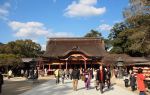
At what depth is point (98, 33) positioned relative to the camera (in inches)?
3688

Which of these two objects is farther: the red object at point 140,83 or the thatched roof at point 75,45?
the thatched roof at point 75,45

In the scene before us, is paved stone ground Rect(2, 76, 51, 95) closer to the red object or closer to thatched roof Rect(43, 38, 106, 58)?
the red object

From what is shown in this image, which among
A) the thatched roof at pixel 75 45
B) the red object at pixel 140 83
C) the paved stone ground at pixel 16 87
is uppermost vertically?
the thatched roof at pixel 75 45

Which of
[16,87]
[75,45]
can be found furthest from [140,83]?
[75,45]

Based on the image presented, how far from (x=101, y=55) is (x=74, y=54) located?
21.9ft

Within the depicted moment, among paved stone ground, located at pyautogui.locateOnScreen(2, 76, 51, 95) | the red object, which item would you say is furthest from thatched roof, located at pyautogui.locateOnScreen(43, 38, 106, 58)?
the red object

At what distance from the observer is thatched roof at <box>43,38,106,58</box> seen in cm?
6203

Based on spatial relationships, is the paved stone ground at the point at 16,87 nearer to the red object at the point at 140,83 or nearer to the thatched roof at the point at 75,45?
the red object at the point at 140,83

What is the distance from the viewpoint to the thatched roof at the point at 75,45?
6203 centimetres

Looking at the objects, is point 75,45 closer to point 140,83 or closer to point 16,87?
point 16,87

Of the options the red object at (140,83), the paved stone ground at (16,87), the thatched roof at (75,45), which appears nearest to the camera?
the red object at (140,83)

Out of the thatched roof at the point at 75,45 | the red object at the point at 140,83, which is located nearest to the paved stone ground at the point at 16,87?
the red object at the point at 140,83

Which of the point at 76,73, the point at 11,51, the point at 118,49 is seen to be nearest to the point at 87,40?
the point at 118,49

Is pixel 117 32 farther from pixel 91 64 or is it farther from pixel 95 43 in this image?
pixel 91 64
